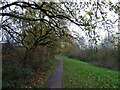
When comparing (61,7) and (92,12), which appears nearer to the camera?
(92,12)

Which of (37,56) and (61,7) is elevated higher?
(61,7)

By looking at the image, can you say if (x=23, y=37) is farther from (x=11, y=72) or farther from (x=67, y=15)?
(x=67, y=15)

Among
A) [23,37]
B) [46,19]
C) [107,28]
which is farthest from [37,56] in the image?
[107,28]

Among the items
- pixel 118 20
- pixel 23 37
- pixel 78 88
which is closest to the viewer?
pixel 118 20

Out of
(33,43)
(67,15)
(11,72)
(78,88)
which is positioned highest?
(67,15)

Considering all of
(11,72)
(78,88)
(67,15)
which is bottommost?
(78,88)

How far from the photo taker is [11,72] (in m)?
15.5

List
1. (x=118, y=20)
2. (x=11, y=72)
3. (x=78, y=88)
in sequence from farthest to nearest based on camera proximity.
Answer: (x=78, y=88) < (x=11, y=72) < (x=118, y=20)

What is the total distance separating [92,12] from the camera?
11.1 metres

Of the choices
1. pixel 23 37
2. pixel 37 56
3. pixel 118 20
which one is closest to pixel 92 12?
pixel 118 20

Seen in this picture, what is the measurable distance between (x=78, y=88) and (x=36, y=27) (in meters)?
6.51

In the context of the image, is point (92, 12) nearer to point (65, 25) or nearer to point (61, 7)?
point (61, 7)

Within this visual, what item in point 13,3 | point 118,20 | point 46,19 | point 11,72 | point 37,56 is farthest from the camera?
point 37,56

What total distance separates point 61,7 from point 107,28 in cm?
317
